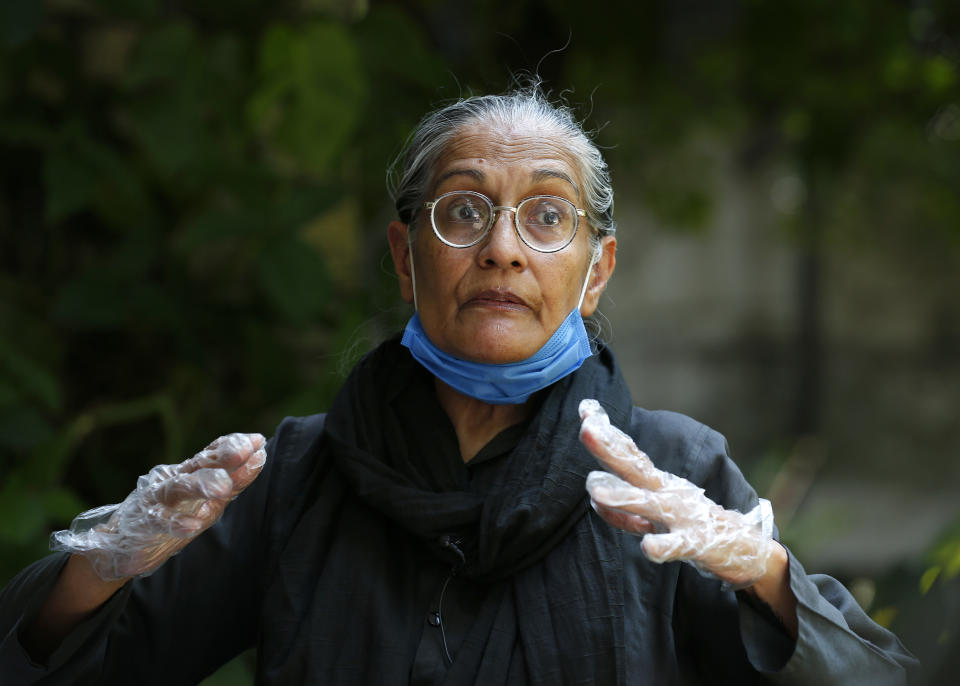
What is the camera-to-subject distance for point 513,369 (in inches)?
71.4

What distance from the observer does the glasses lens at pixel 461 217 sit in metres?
1.84

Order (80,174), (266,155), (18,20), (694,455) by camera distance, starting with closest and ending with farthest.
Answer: (694,455) → (18,20) → (80,174) → (266,155)

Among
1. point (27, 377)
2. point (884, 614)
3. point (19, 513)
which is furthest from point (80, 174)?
point (884, 614)

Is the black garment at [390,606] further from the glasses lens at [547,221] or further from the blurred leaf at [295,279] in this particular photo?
the blurred leaf at [295,279]

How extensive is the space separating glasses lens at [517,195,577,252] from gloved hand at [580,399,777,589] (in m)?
0.43

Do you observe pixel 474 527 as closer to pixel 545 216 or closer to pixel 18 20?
pixel 545 216

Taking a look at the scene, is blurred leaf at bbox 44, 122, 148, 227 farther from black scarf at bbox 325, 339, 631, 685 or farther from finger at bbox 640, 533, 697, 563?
finger at bbox 640, 533, 697, 563

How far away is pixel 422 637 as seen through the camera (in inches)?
67.2

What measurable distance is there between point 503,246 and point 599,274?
317mm

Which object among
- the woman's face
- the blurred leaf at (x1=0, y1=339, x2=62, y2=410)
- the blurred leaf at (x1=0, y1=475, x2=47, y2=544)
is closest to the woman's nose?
the woman's face

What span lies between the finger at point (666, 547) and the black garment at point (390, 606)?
0.64ft

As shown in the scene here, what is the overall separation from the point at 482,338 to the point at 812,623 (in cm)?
70

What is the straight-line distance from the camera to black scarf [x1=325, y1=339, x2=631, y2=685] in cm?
163

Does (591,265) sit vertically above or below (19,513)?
above
